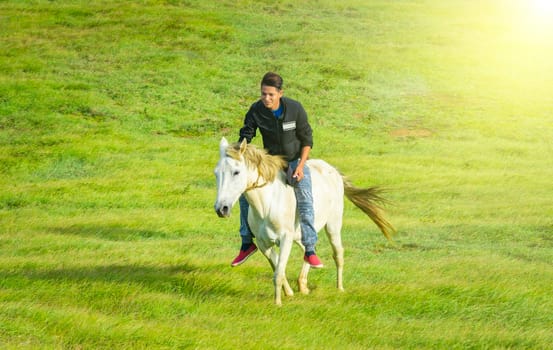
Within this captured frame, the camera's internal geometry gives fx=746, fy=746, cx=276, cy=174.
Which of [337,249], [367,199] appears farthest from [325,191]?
[367,199]

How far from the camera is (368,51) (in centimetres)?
4981

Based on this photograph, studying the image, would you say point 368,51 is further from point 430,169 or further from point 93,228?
point 93,228

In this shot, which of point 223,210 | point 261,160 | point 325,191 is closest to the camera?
point 223,210

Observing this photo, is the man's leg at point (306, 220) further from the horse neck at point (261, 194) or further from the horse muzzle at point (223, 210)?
the horse muzzle at point (223, 210)

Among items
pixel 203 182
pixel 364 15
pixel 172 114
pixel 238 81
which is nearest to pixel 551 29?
pixel 364 15

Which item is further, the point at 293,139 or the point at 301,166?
the point at 293,139

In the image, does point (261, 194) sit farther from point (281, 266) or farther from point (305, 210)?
point (281, 266)

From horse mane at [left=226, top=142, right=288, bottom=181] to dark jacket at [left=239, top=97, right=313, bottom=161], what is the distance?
282 mm

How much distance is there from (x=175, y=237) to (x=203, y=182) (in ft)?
26.2

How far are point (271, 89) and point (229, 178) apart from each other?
148cm

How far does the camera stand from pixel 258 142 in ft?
104

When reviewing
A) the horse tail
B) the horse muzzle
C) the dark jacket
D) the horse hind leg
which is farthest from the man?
the horse tail

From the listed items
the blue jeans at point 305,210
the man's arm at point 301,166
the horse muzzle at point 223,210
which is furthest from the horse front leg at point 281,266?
the horse muzzle at point 223,210

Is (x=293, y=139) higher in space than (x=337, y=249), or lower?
higher
